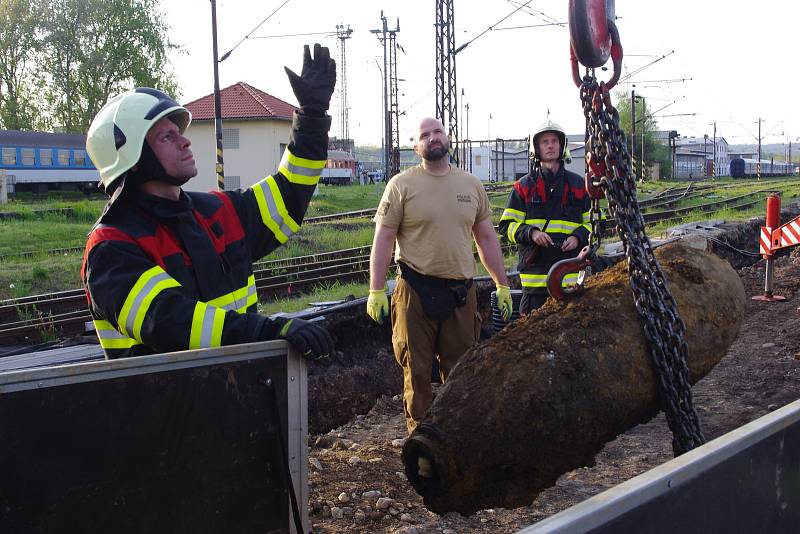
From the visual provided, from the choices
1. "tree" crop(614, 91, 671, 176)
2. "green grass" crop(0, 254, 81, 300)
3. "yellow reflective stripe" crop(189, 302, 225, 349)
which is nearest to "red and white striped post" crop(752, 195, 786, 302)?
"yellow reflective stripe" crop(189, 302, 225, 349)

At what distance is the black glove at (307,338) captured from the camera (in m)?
2.64

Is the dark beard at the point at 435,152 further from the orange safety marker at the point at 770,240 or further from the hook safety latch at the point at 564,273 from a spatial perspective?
the orange safety marker at the point at 770,240

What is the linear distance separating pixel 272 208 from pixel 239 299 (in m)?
0.43

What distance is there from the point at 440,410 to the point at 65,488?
131cm

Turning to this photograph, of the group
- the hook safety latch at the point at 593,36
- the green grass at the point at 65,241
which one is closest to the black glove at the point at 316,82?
the hook safety latch at the point at 593,36

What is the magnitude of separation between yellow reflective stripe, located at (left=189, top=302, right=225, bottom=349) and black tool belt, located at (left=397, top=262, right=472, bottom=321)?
7.79ft

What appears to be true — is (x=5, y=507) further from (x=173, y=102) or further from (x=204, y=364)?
(x=173, y=102)

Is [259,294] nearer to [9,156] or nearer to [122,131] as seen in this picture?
[122,131]

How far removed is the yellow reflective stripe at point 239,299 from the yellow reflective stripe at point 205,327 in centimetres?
26

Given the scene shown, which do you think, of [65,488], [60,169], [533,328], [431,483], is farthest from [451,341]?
[60,169]

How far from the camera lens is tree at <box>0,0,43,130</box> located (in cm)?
4662

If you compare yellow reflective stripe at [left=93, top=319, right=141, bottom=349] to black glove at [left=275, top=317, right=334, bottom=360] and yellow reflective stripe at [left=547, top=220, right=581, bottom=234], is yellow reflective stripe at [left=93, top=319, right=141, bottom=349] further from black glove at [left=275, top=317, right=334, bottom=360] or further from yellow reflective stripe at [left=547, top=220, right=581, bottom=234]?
yellow reflective stripe at [left=547, top=220, right=581, bottom=234]

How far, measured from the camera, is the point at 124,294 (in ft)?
8.72

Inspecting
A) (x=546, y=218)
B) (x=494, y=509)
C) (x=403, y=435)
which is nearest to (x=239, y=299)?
(x=494, y=509)
